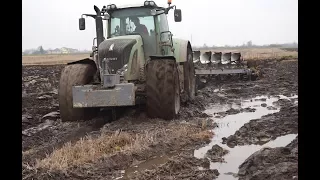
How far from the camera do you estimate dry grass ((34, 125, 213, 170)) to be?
5.43m

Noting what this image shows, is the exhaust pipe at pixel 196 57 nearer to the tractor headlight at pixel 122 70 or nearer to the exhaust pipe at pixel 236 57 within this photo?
the exhaust pipe at pixel 236 57

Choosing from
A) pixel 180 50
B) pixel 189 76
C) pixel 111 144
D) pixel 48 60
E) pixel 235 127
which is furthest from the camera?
pixel 48 60

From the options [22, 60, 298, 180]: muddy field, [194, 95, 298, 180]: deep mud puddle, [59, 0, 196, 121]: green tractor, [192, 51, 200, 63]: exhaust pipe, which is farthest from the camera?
[192, 51, 200, 63]: exhaust pipe

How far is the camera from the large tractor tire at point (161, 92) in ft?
27.1

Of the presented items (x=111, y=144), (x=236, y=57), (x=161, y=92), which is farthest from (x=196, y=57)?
(x=111, y=144)

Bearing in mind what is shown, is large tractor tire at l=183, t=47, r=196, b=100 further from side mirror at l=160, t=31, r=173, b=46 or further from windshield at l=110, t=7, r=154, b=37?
windshield at l=110, t=7, r=154, b=37

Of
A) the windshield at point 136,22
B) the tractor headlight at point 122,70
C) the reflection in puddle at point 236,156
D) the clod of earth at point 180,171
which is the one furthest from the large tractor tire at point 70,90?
the clod of earth at point 180,171

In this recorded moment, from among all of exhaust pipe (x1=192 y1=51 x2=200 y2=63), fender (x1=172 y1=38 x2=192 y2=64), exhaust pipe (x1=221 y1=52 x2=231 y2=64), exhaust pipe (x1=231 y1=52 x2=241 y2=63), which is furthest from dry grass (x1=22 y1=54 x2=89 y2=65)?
fender (x1=172 y1=38 x2=192 y2=64)

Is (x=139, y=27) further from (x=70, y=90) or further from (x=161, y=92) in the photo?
(x=70, y=90)

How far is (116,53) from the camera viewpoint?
28.4 feet

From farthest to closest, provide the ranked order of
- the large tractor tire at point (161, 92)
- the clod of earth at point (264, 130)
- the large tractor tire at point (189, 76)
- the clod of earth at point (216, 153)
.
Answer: the large tractor tire at point (189, 76) < the large tractor tire at point (161, 92) < the clod of earth at point (264, 130) < the clod of earth at point (216, 153)

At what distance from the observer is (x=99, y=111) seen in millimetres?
9672

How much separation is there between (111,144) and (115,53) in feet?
9.31
